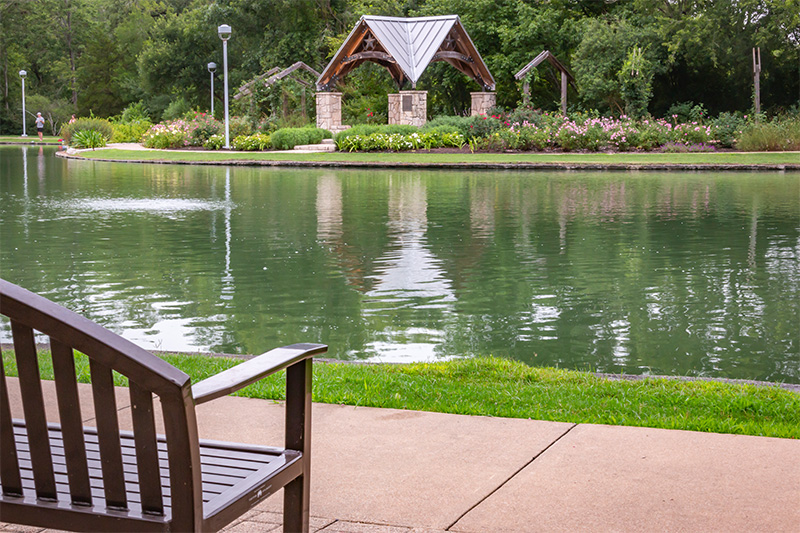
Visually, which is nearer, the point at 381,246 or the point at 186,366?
the point at 186,366

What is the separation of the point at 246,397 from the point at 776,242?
10073 millimetres

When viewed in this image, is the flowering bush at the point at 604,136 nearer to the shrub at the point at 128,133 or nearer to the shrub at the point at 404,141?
the shrub at the point at 404,141

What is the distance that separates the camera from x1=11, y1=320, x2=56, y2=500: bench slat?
2.55m

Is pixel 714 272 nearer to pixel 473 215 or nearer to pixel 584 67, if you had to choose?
pixel 473 215

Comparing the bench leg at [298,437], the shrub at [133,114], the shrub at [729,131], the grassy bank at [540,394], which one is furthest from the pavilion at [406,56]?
the bench leg at [298,437]

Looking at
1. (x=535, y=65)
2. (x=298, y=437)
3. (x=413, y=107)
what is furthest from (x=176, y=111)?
A: (x=298, y=437)

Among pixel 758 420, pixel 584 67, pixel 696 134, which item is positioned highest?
pixel 584 67

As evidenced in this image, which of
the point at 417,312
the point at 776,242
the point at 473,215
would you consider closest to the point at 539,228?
the point at 473,215

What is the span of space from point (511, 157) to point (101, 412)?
103 ft

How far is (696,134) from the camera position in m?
37.0

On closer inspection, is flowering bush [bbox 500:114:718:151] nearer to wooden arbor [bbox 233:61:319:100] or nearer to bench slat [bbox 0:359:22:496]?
wooden arbor [bbox 233:61:319:100]

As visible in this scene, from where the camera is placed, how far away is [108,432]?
258 centimetres

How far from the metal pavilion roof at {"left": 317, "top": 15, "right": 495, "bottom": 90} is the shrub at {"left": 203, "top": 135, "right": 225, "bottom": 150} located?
18.7ft

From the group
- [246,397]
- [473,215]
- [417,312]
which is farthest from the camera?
[473,215]
